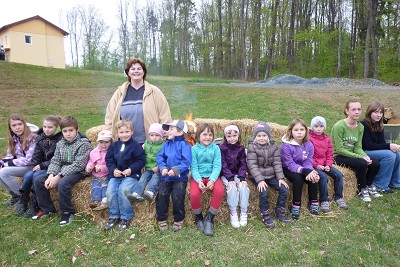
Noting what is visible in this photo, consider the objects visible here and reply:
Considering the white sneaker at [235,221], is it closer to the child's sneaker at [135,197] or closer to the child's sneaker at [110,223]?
the child's sneaker at [135,197]

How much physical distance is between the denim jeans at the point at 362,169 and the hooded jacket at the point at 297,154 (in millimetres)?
860

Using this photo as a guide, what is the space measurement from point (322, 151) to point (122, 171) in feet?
9.33

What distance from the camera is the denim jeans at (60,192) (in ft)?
13.0

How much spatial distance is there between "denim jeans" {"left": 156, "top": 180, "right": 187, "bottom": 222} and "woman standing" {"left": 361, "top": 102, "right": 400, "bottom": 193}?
312cm

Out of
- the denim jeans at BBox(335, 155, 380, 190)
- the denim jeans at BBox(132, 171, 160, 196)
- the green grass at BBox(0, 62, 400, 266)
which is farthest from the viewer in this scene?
the denim jeans at BBox(335, 155, 380, 190)

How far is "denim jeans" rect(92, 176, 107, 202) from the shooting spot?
157 inches

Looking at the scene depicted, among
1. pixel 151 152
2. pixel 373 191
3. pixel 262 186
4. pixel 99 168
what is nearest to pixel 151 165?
pixel 151 152

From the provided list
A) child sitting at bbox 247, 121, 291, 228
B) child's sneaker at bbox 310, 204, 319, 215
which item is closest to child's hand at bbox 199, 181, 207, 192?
child sitting at bbox 247, 121, 291, 228

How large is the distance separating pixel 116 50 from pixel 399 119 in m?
40.2

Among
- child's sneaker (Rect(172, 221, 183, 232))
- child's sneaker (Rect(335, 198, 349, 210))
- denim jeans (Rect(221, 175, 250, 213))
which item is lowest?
child's sneaker (Rect(172, 221, 183, 232))

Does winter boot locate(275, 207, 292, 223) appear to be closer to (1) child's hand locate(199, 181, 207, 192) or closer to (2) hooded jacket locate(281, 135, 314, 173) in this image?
(2) hooded jacket locate(281, 135, 314, 173)

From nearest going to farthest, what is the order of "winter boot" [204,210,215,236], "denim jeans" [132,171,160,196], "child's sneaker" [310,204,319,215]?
1. "winter boot" [204,210,215,236]
2. "denim jeans" [132,171,160,196]
3. "child's sneaker" [310,204,319,215]

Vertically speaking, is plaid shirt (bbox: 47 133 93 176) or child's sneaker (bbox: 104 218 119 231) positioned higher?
plaid shirt (bbox: 47 133 93 176)

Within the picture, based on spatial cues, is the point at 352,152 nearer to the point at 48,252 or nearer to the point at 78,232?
the point at 78,232
